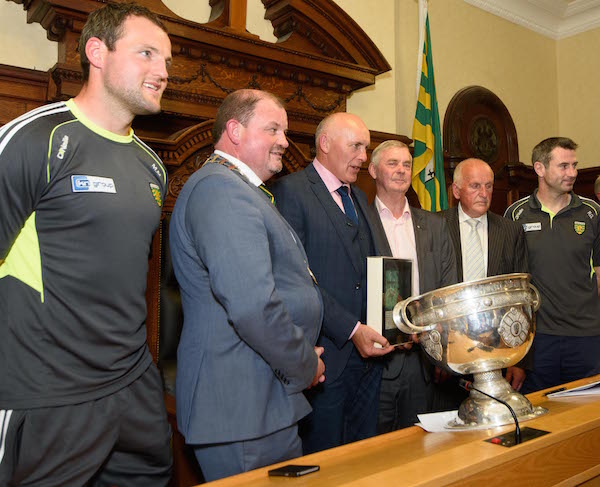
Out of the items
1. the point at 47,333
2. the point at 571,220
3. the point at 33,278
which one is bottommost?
the point at 47,333

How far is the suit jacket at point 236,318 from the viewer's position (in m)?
1.42

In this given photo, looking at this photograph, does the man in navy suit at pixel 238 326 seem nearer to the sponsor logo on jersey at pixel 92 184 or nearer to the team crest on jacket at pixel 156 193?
the team crest on jacket at pixel 156 193

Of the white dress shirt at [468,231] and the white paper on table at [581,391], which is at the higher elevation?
the white dress shirt at [468,231]

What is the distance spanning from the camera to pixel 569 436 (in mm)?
1269

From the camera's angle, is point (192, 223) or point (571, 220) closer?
point (192, 223)

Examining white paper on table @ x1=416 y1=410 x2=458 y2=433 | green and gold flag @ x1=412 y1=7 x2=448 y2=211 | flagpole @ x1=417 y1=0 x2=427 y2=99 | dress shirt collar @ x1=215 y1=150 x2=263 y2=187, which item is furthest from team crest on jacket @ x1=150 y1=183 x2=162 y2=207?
flagpole @ x1=417 y1=0 x2=427 y2=99

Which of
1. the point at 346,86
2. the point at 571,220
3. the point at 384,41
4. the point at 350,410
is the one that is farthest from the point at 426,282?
the point at 384,41

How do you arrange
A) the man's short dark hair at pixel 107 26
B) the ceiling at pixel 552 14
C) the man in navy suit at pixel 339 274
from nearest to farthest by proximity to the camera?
the man's short dark hair at pixel 107 26 → the man in navy suit at pixel 339 274 → the ceiling at pixel 552 14

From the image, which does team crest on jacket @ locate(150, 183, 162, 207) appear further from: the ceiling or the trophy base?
the ceiling

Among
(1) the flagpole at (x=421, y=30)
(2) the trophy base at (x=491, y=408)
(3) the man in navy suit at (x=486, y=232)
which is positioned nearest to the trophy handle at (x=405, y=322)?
(2) the trophy base at (x=491, y=408)

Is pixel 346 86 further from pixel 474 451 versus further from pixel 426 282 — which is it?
pixel 474 451

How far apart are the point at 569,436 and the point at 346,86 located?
106 inches

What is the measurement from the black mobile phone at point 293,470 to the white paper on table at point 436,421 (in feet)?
1.41

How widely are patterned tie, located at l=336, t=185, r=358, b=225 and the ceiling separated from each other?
151 inches
